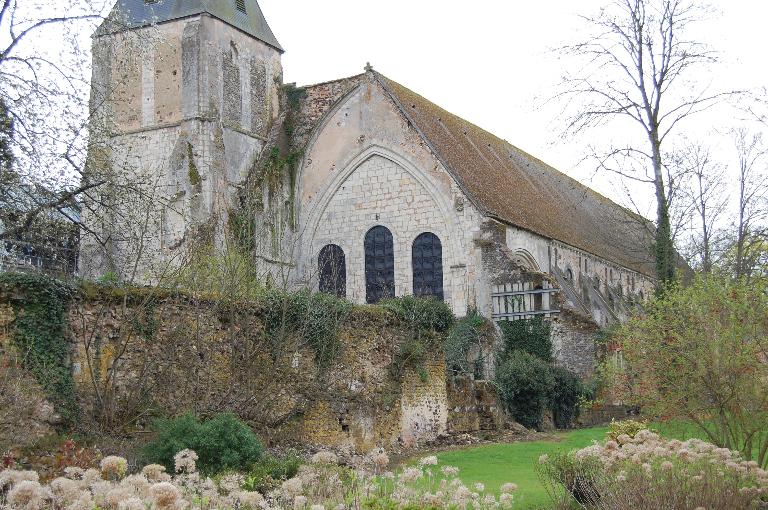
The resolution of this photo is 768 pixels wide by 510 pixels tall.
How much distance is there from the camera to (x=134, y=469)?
13414mm

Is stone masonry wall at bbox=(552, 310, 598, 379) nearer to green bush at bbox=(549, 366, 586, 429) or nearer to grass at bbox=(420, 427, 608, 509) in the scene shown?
green bush at bbox=(549, 366, 586, 429)

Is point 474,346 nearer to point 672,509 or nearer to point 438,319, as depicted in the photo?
point 438,319

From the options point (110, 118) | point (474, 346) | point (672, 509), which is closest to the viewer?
point (672, 509)

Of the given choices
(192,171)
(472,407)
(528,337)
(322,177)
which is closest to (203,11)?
(192,171)

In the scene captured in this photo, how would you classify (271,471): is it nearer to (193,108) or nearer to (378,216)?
(378,216)

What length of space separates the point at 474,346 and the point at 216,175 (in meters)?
9.27

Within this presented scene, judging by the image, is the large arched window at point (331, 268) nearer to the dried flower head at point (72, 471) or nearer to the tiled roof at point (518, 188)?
the tiled roof at point (518, 188)

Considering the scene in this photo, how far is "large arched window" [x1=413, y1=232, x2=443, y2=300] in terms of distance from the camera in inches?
1250

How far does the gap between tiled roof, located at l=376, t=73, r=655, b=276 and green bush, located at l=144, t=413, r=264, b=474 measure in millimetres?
16882

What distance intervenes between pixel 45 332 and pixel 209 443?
112 inches

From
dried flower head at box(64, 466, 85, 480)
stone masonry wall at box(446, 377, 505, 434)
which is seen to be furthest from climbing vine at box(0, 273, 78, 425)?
stone masonry wall at box(446, 377, 505, 434)

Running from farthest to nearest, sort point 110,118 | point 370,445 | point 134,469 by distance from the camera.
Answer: point 370,445 → point 110,118 → point 134,469

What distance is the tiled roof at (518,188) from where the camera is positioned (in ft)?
106

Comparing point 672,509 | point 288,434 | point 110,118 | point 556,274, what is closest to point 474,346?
point 556,274
